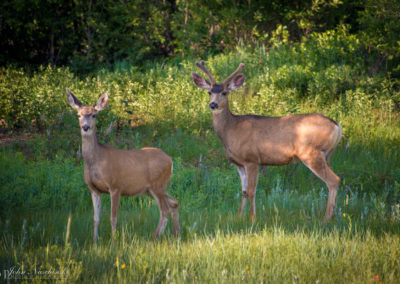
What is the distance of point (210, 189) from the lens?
309 inches

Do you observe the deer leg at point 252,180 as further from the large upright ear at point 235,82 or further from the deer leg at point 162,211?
the deer leg at point 162,211

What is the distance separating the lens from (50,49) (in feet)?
58.2

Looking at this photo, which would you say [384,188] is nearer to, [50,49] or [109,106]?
[109,106]

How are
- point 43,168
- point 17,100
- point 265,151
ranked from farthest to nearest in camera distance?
point 17,100 < point 43,168 < point 265,151

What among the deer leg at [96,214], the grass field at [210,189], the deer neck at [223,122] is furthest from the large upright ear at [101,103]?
the deer neck at [223,122]

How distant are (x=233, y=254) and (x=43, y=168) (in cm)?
422

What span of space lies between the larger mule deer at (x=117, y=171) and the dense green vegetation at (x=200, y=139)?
1.21 ft

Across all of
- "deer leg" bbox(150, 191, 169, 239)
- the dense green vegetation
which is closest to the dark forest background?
the dense green vegetation

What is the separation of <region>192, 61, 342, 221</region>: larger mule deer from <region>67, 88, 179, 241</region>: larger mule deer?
1.50 meters

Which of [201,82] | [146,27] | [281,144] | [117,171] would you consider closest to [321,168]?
[281,144]

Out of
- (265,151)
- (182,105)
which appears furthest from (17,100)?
(265,151)

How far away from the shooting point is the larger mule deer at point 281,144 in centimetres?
698

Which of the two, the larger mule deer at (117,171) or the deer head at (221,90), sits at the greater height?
the deer head at (221,90)

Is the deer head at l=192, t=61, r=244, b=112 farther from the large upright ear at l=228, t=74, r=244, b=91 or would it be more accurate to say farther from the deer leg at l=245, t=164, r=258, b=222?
the deer leg at l=245, t=164, r=258, b=222
